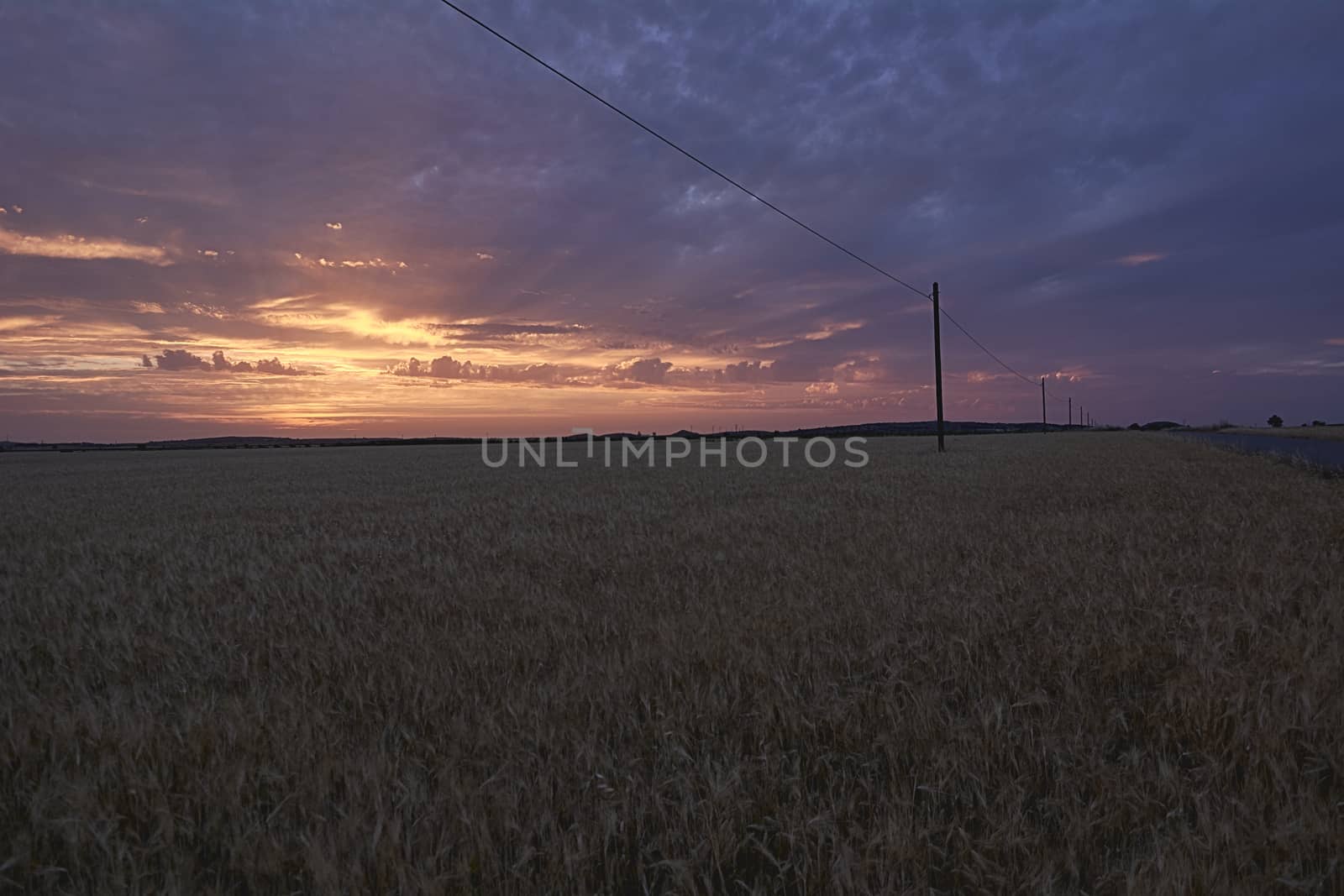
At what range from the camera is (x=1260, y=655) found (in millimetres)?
3850

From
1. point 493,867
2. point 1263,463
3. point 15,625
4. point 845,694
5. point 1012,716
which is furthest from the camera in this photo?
point 1263,463

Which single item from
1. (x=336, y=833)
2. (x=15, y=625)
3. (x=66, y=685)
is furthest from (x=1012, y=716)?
(x=15, y=625)

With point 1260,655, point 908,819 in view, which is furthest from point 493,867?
point 1260,655

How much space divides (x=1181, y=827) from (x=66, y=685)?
20.0 ft

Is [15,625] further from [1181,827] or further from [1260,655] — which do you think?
[1260,655]

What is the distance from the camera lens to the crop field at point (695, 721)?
2246mm

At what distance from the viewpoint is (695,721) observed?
327 cm

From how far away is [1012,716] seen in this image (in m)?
3.21

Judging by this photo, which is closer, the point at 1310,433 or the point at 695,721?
the point at 695,721

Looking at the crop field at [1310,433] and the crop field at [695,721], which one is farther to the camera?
the crop field at [1310,433]

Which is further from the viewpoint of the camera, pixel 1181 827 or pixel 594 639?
pixel 594 639

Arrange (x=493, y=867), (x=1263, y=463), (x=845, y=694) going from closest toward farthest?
1. (x=493, y=867)
2. (x=845, y=694)
3. (x=1263, y=463)

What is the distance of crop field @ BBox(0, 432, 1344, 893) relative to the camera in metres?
2.25

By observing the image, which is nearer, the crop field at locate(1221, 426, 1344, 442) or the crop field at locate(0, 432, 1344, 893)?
the crop field at locate(0, 432, 1344, 893)
